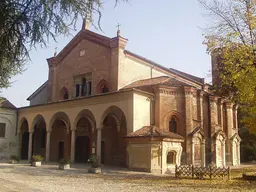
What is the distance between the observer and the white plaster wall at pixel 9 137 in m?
29.7

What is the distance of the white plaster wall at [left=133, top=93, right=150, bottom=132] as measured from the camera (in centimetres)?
2142

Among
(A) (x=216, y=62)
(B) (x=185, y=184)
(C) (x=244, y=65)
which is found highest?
(A) (x=216, y=62)

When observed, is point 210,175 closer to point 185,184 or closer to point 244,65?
point 185,184

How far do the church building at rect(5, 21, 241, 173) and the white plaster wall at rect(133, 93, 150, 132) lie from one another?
0.05 ft

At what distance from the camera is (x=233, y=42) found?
16.1 meters

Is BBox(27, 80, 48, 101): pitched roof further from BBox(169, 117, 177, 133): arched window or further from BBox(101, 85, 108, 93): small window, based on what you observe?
BBox(169, 117, 177, 133): arched window

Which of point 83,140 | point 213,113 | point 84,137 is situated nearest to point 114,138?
point 84,137

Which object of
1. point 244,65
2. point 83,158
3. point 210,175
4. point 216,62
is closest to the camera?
point 244,65

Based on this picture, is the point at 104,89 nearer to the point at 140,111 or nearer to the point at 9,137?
the point at 140,111

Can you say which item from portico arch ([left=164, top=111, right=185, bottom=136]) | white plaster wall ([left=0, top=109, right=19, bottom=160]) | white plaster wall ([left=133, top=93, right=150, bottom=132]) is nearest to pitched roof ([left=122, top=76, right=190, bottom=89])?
white plaster wall ([left=133, top=93, right=150, bottom=132])

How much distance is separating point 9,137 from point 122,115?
12.8 metres

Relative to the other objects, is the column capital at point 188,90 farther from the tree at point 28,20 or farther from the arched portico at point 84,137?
the tree at point 28,20

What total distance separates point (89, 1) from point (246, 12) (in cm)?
1214

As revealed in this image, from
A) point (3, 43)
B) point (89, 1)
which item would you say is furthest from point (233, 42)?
point (3, 43)
